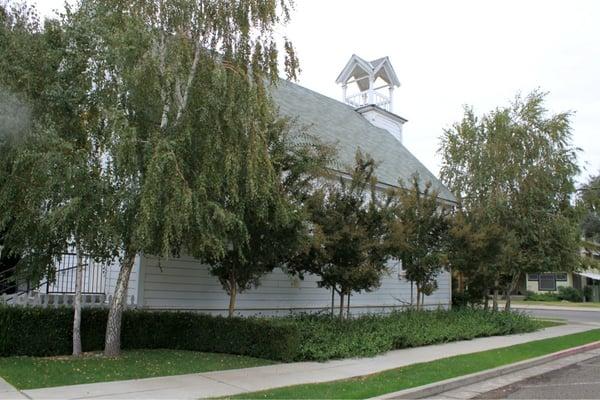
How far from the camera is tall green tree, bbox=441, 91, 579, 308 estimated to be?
22.1m

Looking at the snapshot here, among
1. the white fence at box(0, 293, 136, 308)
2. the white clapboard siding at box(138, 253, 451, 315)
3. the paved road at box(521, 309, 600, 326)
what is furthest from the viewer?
the paved road at box(521, 309, 600, 326)

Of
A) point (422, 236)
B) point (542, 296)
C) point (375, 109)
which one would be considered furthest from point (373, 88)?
point (542, 296)

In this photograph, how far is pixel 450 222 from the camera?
18641 millimetres

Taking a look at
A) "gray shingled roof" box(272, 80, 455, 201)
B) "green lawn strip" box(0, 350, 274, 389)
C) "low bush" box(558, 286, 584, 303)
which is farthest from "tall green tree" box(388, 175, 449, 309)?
"low bush" box(558, 286, 584, 303)

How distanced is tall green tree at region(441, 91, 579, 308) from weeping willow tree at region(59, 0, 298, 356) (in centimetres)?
1331

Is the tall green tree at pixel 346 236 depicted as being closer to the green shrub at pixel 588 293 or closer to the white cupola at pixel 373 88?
the white cupola at pixel 373 88

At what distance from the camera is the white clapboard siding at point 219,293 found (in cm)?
1420

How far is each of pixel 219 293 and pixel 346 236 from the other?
14.4 ft

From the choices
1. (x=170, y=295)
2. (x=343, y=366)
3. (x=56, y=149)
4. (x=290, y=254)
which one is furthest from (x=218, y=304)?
(x=56, y=149)

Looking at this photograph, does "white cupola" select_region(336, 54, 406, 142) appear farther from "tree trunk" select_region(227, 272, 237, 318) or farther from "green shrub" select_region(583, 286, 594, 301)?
"green shrub" select_region(583, 286, 594, 301)

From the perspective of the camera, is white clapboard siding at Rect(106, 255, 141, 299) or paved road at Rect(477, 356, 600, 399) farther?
white clapboard siding at Rect(106, 255, 141, 299)

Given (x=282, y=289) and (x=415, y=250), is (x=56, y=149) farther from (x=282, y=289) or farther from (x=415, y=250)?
(x=415, y=250)

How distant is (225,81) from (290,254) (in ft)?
15.5

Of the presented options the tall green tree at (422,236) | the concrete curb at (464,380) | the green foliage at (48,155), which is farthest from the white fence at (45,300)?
the tall green tree at (422,236)
